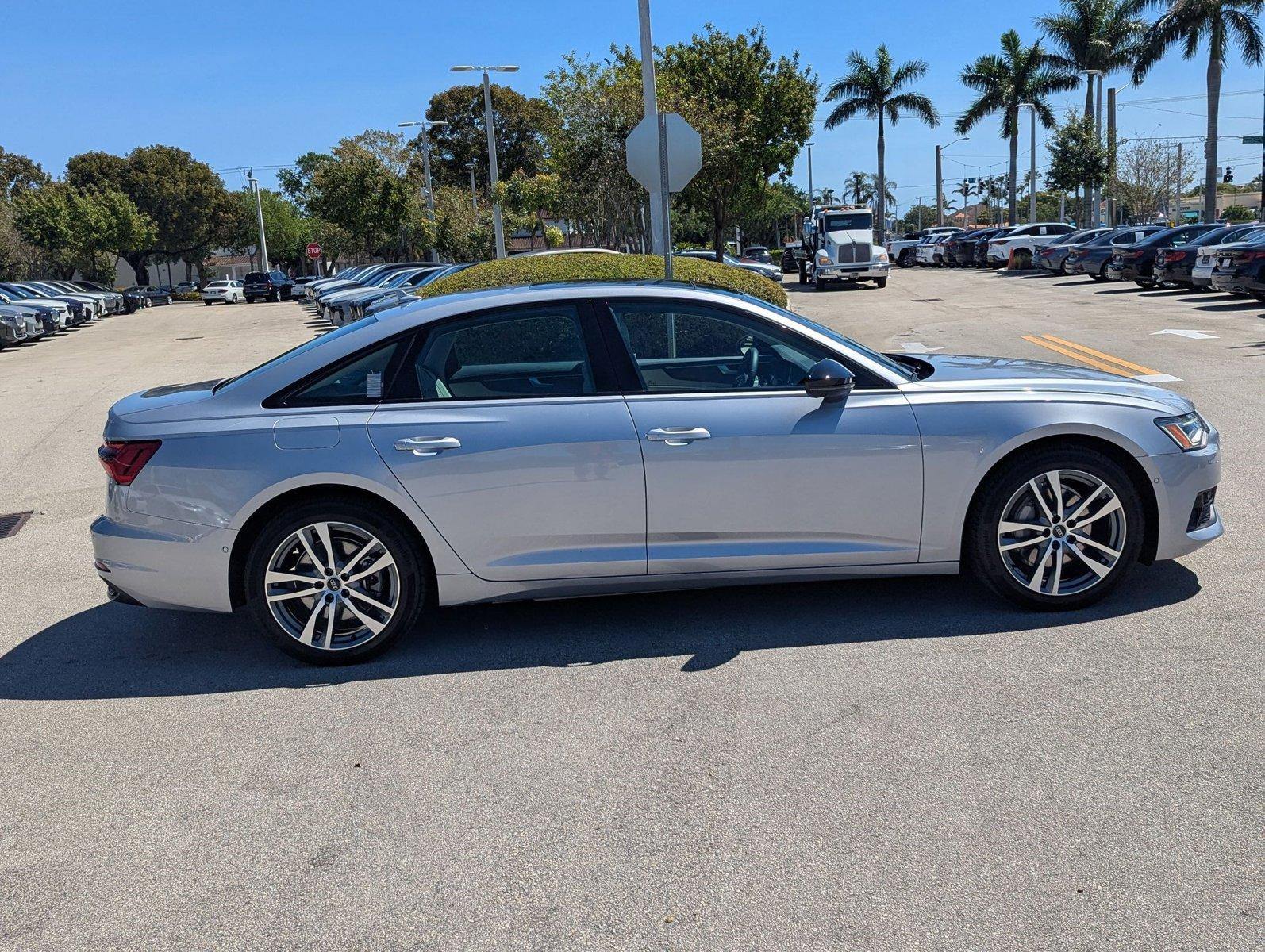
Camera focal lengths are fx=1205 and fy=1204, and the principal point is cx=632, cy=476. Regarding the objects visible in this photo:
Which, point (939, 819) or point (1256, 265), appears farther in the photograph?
point (1256, 265)

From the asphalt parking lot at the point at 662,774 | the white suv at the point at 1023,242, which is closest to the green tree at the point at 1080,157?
the white suv at the point at 1023,242

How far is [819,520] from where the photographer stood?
5230 mm

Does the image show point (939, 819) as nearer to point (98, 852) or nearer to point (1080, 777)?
point (1080, 777)

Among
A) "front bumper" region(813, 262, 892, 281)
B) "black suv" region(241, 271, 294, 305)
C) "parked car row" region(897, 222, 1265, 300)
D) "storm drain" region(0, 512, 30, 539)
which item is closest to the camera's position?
"storm drain" region(0, 512, 30, 539)

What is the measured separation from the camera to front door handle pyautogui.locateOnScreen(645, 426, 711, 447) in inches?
201

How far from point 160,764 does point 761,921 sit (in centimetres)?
233

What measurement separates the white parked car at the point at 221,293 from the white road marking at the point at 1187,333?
51399mm

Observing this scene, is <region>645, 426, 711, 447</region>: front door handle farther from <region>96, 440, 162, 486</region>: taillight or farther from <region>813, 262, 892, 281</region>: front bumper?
<region>813, 262, 892, 281</region>: front bumper

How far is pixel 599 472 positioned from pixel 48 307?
3240cm

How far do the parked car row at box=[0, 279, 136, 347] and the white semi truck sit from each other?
2283cm

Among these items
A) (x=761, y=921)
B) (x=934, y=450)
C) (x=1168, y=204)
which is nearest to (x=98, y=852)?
(x=761, y=921)

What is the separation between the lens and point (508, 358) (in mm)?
5406

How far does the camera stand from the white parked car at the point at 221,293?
200 ft

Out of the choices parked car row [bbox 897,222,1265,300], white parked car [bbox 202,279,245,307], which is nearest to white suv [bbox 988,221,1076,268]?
parked car row [bbox 897,222,1265,300]
